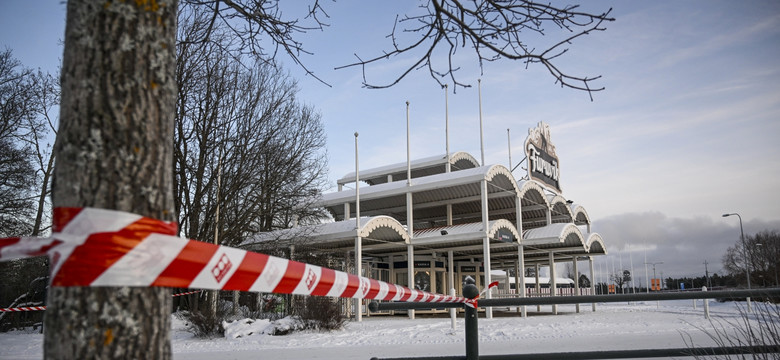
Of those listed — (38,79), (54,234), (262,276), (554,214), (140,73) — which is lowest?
(262,276)

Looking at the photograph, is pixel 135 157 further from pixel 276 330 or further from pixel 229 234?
pixel 229 234

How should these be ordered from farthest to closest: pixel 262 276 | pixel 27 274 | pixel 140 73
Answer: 1. pixel 27 274
2. pixel 262 276
3. pixel 140 73

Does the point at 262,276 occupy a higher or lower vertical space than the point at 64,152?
lower

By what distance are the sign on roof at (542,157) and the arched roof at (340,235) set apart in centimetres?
801

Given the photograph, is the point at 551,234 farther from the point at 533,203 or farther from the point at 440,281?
the point at 440,281

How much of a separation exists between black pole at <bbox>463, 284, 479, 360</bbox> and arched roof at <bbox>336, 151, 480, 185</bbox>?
91.7ft

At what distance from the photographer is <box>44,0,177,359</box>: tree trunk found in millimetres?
1591

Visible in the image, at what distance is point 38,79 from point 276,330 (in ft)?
50.4

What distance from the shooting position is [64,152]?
1.68 meters

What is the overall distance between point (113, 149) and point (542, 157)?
2980 cm

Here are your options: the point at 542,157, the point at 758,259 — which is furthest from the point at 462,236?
the point at 758,259

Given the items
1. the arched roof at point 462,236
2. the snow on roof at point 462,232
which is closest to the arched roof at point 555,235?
the arched roof at point 462,236

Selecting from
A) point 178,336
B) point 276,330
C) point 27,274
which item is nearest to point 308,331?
point 276,330

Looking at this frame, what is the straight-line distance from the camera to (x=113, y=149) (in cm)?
171
